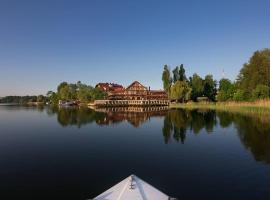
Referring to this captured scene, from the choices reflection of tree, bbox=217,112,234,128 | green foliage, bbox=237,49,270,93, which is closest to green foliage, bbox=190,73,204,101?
green foliage, bbox=237,49,270,93

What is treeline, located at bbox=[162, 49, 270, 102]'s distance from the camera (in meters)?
81.6

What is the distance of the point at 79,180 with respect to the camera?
1513 centimetres

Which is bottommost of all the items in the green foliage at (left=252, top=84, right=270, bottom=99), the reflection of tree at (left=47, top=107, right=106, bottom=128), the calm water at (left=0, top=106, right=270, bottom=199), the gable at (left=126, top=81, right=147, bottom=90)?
the calm water at (left=0, top=106, right=270, bottom=199)

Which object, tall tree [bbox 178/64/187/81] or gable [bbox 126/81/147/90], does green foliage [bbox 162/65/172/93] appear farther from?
gable [bbox 126/81/147/90]

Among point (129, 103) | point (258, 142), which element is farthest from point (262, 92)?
point (129, 103)

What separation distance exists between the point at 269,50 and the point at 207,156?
74.9 meters

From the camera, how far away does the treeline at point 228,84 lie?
81.6m

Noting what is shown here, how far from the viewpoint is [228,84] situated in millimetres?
106750

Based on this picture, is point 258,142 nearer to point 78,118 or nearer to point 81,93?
point 78,118

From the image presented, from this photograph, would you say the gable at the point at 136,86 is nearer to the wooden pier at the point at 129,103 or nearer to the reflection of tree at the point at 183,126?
the wooden pier at the point at 129,103

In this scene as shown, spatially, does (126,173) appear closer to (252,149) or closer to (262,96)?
(252,149)

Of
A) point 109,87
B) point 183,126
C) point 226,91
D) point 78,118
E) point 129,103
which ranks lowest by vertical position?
point 183,126

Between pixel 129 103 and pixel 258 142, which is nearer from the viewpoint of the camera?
pixel 258 142

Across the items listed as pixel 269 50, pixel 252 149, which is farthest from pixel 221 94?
pixel 252 149
